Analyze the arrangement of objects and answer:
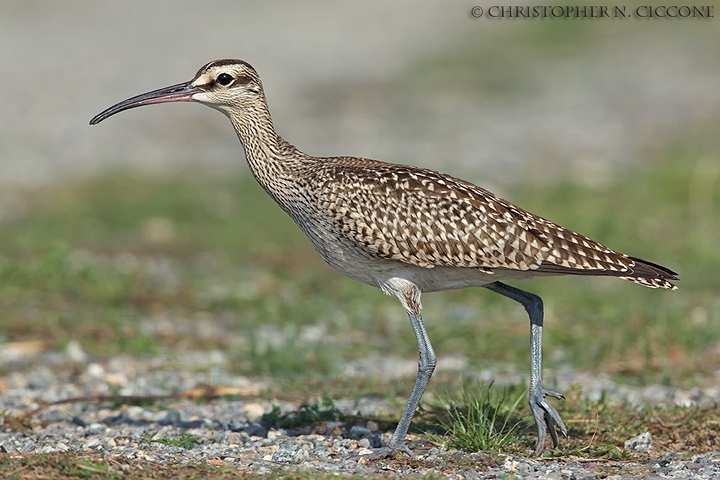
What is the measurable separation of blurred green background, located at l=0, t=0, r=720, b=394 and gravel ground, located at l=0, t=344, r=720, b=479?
0.44 meters

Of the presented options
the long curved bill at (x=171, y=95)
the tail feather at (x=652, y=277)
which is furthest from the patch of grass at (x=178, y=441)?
the tail feather at (x=652, y=277)

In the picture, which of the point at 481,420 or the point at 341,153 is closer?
the point at 481,420

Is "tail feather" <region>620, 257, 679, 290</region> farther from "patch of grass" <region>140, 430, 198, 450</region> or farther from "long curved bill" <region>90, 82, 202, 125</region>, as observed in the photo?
"long curved bill" <region>90, 82, 202, 125</region>

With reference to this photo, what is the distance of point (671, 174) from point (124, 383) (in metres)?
9.17

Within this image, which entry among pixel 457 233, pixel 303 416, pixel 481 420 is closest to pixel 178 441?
pixel 303 416

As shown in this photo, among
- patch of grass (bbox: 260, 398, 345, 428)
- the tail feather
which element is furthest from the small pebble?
patch of grass (bbox: 260, 398, 345, 428)

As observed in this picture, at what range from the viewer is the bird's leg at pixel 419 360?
24.5ft

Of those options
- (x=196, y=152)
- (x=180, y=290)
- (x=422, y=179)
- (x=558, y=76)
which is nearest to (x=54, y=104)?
(x=196, y=152)

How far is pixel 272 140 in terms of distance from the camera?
8539mm

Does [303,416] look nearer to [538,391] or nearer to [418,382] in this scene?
[418,382]

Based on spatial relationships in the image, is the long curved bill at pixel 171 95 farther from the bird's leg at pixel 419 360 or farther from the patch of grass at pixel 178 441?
the patch of grass at pixel 178 441

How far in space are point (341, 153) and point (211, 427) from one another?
10681 mm

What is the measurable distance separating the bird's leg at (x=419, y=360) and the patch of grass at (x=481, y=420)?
0.88ft

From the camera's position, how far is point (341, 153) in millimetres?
18844
